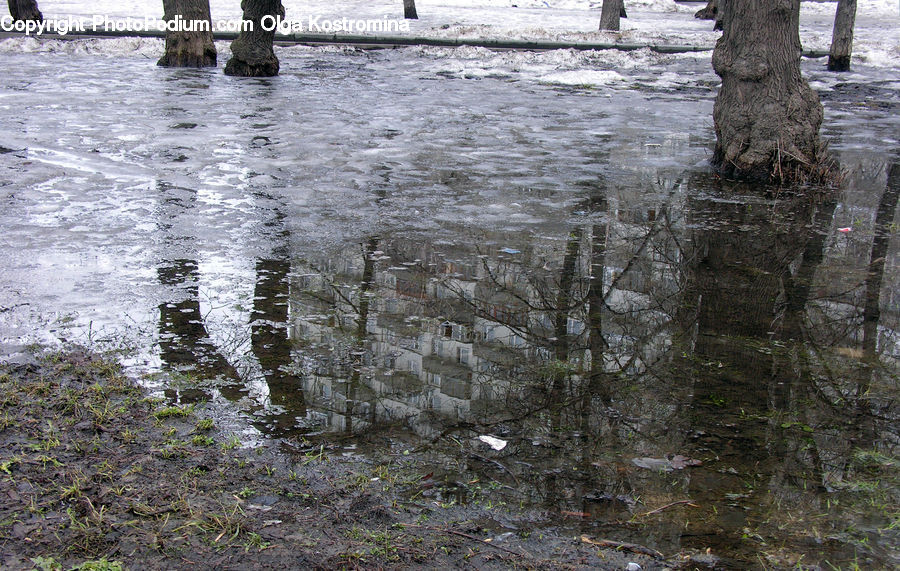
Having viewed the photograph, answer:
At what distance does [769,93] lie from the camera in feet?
29.3

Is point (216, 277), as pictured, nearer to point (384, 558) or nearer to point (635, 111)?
point (384, 558)

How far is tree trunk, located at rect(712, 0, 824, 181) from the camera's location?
889 cm

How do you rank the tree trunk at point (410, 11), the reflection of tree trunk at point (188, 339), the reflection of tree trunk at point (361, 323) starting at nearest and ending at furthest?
the reflection of tree trunk at point (361, 323)
the reflection of tree trunk at point (188, 339)
the tree trunk at point (410, 11)

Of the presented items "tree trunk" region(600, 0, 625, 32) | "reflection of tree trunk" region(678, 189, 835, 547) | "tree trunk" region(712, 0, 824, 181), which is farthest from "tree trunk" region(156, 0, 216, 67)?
"reflection of tree trunk" region(678, 189, 835, 547)

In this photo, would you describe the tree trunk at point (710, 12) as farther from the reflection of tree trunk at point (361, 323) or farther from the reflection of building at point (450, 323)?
the reflection of tree trunk at point (361, 323)

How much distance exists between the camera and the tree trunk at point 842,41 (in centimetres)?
1819

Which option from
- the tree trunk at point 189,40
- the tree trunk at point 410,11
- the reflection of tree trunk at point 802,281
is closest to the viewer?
the reflection of tree trunk at point 802,281

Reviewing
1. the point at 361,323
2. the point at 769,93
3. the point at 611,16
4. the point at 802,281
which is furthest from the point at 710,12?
the point at 361,323

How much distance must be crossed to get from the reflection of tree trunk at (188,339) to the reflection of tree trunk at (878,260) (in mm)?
3689

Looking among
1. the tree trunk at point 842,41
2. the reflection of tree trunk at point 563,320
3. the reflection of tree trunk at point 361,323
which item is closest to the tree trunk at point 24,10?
the tree trunk at point 842,41

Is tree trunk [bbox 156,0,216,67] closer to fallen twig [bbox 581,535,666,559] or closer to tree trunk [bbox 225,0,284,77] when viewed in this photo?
tree trunk [bbox 225,0,284,77]

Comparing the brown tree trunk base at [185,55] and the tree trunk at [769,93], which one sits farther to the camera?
the brown tree trunk base at [185,55]

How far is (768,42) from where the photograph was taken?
889cm

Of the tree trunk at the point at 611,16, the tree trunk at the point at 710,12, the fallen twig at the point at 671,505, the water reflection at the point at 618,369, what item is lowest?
the fallen twig at the point at 671,505
